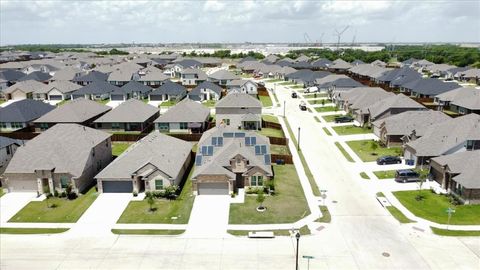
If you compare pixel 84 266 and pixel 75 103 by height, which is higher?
pixel 75 103

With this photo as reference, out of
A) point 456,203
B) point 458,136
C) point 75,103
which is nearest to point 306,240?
point 456,203

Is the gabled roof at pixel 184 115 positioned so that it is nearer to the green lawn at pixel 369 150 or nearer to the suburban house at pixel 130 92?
the green lawn at pixel 369 150

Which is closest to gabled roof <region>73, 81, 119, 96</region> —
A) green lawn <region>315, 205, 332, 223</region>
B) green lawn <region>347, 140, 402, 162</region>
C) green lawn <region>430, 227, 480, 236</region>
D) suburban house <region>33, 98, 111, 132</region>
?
suburban house <region>33, 98, 111, 132</region>

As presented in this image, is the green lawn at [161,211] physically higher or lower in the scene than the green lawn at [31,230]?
higher

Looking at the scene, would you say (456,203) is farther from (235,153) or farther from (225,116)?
(225,116)

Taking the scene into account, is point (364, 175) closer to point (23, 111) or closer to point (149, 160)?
point (149, 160)

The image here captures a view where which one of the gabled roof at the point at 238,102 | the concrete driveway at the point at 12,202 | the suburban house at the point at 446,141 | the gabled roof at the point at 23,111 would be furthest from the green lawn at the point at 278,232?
the gabled roof at the point at 23,111
